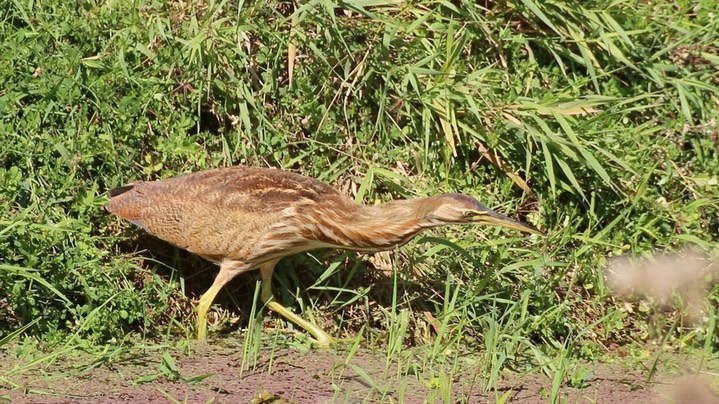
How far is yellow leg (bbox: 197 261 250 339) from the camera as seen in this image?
18.4 ft

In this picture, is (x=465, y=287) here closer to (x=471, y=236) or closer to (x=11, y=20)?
(x=471, y=236)

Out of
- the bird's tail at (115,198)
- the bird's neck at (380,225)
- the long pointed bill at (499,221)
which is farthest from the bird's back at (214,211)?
the long pointed bill at (499,221)

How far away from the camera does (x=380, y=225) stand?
18.5 ft

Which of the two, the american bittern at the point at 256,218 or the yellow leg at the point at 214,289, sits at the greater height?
the american bittern at the point at 256,218

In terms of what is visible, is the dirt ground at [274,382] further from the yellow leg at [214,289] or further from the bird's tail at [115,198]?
the bird's tail at [115,198]

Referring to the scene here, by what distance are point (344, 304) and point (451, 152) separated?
1049 mm

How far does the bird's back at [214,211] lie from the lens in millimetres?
5555

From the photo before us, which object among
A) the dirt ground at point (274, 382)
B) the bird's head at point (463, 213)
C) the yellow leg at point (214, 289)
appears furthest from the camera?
the yellow leg at point (214, 289)

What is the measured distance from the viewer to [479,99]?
6227 millimetres

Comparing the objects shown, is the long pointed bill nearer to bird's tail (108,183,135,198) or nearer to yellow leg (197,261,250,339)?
yellow leg (197,261,250,339)

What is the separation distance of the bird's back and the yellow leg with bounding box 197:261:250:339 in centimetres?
6

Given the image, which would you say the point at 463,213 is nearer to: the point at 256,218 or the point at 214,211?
the point at 256,218

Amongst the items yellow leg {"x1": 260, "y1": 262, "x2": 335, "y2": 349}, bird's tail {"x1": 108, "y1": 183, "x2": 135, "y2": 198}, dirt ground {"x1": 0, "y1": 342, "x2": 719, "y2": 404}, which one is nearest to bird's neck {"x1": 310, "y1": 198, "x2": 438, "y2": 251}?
yellow leg {"x1": 260, "y1": 262, "x2": 335, "y2": 349}

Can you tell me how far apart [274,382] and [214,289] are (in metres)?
0.96
